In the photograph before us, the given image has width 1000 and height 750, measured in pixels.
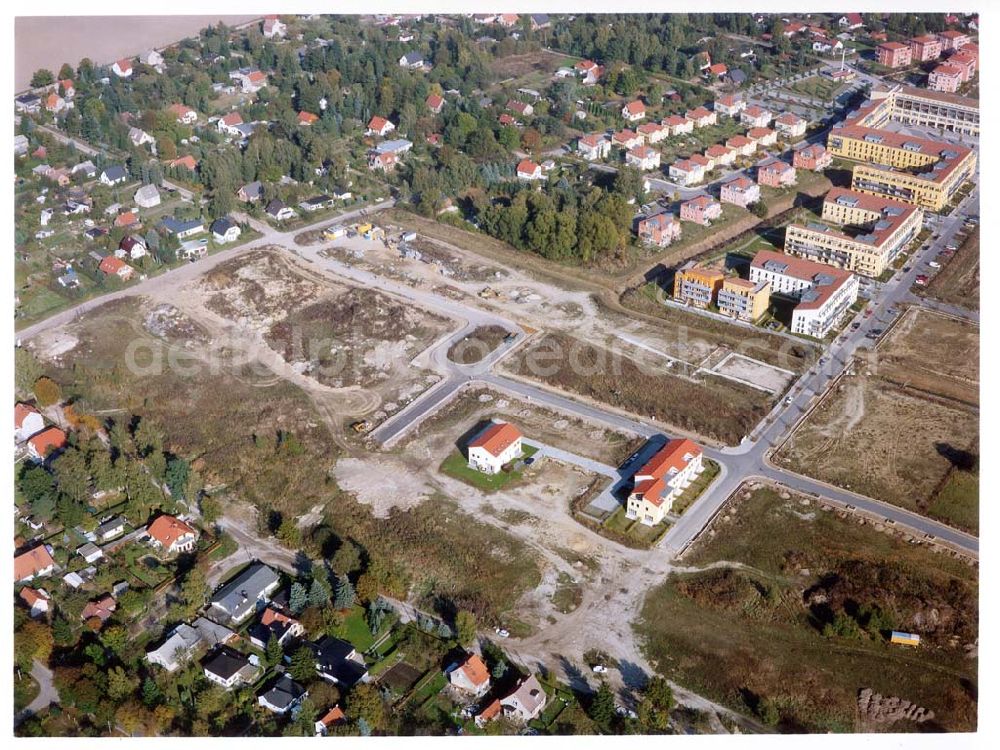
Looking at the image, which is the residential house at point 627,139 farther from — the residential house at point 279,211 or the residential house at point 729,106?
the residential house at point 279,211

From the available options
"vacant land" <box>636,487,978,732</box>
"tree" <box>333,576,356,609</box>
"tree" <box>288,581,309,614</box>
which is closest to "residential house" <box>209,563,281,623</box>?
"tree" <box>288,581,309,614</box>

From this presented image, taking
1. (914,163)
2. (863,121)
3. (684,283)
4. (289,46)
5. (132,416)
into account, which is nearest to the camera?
(132,416)

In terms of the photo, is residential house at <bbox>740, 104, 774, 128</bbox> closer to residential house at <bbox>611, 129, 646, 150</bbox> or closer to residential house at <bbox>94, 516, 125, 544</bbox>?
residential house at <bbox>611, 129, 646, 150</bbox>

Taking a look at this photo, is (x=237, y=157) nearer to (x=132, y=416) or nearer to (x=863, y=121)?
(x=132, y=416)

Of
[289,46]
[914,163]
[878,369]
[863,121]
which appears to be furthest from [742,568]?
[289,46]

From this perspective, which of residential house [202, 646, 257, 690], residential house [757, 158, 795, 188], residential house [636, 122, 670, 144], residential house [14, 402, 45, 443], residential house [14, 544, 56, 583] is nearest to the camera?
residential house [202, 646, 257, 690]

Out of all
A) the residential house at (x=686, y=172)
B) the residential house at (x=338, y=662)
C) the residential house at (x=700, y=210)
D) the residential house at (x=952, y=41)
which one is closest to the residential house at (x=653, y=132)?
the residential house at (x=686, y=172)
